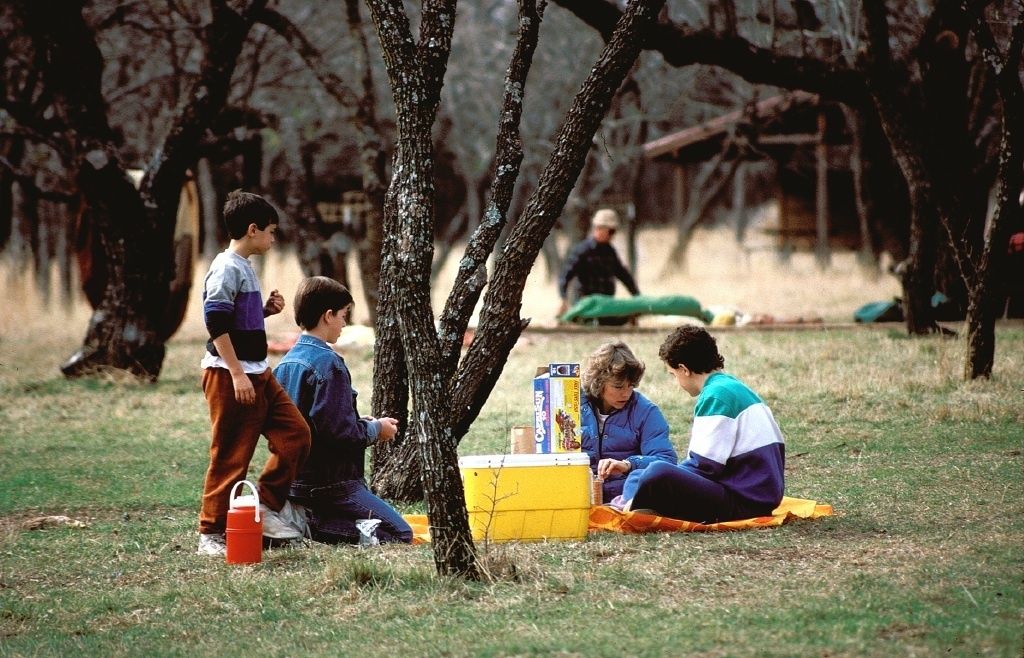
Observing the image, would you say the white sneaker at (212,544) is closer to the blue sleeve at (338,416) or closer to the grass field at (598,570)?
the grass field at (598,570)

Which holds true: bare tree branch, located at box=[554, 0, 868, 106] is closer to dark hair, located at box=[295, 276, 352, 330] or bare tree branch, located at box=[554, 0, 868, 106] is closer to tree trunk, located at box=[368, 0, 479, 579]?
dark hair, located at box=[295, 276, 352, 330]

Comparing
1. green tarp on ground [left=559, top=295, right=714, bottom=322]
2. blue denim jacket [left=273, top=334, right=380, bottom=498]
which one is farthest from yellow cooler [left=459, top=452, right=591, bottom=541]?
green tarp on ground [left=559, top=295, right=714, bottom=322]

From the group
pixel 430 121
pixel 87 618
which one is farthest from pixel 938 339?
pixel 87 618

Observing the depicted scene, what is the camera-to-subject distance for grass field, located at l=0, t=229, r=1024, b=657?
15.0 feet

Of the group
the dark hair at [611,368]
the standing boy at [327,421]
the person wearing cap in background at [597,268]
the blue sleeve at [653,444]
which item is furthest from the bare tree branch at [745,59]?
the standing boy at [327,421]

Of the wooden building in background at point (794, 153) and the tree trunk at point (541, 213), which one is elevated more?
the wooden building in background at point (794, 153)

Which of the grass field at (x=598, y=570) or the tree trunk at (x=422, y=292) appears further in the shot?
the tree trunk at (x=422, y=292)

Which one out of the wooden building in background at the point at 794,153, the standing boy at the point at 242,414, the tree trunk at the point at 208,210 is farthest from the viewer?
the tree trunk at the point at 208,210

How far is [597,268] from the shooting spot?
1670cm

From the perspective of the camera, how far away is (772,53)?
1328cm

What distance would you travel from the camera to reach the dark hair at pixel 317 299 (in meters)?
6.33

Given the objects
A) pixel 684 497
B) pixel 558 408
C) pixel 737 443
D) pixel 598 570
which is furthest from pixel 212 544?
pixel 737 443

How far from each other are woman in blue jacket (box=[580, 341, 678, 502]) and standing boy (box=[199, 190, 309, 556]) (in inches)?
62.1

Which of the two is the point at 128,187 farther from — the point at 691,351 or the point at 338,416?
the point at 691,351
